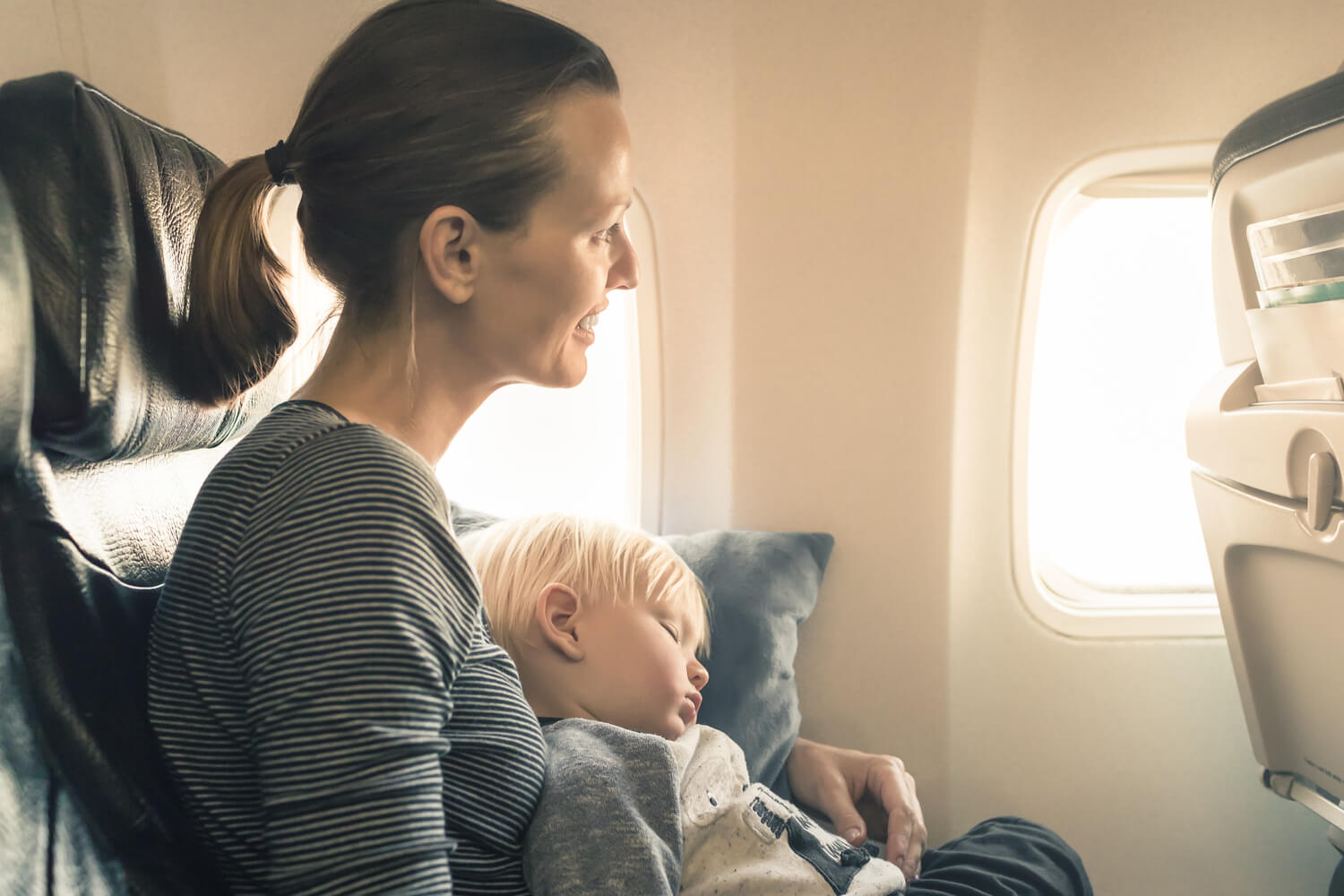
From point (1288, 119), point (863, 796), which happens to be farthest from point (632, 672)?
point (1288, 119)

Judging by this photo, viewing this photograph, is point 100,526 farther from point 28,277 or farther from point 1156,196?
point 1156,196

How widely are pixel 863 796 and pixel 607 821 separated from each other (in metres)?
0.78

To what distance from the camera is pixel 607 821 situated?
961mm

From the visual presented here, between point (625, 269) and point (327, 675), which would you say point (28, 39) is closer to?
point (625, 269)

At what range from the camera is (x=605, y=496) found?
2061mm

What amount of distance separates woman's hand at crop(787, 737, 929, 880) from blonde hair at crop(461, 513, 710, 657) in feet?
1.55

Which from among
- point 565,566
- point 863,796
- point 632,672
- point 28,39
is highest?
point 28,39

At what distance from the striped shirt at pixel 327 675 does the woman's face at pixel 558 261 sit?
232 millimetres

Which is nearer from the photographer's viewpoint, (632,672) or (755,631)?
(632,672)

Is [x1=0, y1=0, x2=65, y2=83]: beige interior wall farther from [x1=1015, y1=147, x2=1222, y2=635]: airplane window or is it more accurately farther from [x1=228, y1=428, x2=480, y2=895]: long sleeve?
[x1=1015, y1=147, x2=1222, y2=635]: airplane window

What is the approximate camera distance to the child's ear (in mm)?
1189

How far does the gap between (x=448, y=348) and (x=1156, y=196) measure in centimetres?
156

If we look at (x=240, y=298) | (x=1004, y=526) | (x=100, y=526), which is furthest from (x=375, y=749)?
(x=1004, y=526)

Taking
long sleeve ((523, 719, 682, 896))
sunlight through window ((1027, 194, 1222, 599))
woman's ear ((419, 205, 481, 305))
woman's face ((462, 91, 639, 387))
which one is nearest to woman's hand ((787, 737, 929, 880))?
long sleeve ((523, 719, 682, 896))
